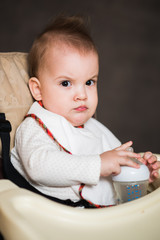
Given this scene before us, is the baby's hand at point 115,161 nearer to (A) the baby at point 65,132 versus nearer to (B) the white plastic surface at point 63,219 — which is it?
(A) the baby at point 65,132

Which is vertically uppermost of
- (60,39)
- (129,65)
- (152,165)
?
(60,39)

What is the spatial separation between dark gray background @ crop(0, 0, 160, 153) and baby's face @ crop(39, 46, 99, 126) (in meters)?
1.22

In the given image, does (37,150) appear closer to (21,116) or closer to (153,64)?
(21,116)

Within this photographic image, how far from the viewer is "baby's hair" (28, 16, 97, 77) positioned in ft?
3.36

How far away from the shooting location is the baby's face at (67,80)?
100 cm

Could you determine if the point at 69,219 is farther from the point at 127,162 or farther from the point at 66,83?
the point at 66,83

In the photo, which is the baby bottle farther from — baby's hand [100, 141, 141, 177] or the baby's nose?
the baby's nose

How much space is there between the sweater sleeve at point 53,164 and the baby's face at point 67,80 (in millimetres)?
133

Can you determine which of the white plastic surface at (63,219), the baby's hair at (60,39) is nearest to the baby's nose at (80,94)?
the baby's hair at (60,39)

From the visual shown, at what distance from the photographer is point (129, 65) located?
2.37 metres

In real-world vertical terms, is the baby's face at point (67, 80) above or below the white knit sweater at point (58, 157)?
above

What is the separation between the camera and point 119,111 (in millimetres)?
2400

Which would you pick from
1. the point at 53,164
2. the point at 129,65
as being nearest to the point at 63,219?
the point at 53,164

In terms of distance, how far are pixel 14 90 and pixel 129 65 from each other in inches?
57.2
